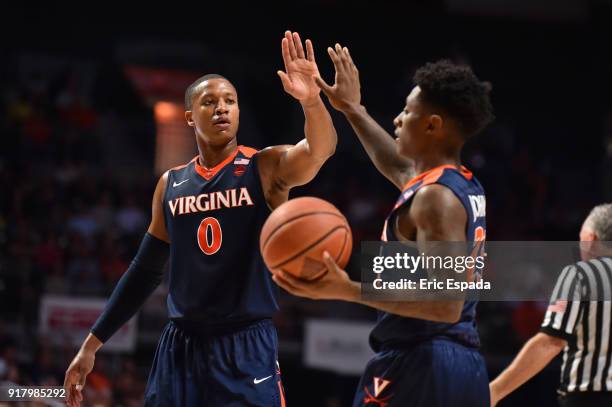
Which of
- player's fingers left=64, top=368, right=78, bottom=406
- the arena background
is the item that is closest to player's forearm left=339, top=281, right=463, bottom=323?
player's fingers left=64, top=368, right=78, bottom=406

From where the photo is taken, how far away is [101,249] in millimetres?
11859

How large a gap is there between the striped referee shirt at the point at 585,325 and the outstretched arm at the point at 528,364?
0.15ft

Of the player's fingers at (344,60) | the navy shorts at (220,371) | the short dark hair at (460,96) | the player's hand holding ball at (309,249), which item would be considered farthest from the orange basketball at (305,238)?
the player's fingers at (344,60)

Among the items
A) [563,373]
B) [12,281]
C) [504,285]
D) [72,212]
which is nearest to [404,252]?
[563,373]

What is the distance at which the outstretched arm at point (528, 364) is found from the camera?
418cm

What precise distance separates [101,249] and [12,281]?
4.25 feet

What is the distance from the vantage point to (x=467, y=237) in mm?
3186

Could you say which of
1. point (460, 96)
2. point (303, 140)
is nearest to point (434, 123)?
point (460, 96)

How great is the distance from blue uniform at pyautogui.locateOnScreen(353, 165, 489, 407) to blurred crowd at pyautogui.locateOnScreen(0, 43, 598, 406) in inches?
205

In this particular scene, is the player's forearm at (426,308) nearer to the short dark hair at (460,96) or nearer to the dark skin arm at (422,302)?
the dark skin arm at (422,302)

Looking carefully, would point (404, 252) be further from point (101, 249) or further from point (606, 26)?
point (606, 26)

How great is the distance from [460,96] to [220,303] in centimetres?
150

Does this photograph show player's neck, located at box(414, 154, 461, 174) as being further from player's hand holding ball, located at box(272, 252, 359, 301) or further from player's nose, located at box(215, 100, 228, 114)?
player's nose, located at box(215, 100, 228, 114)

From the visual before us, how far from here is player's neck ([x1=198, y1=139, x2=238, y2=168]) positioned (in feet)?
14.4
